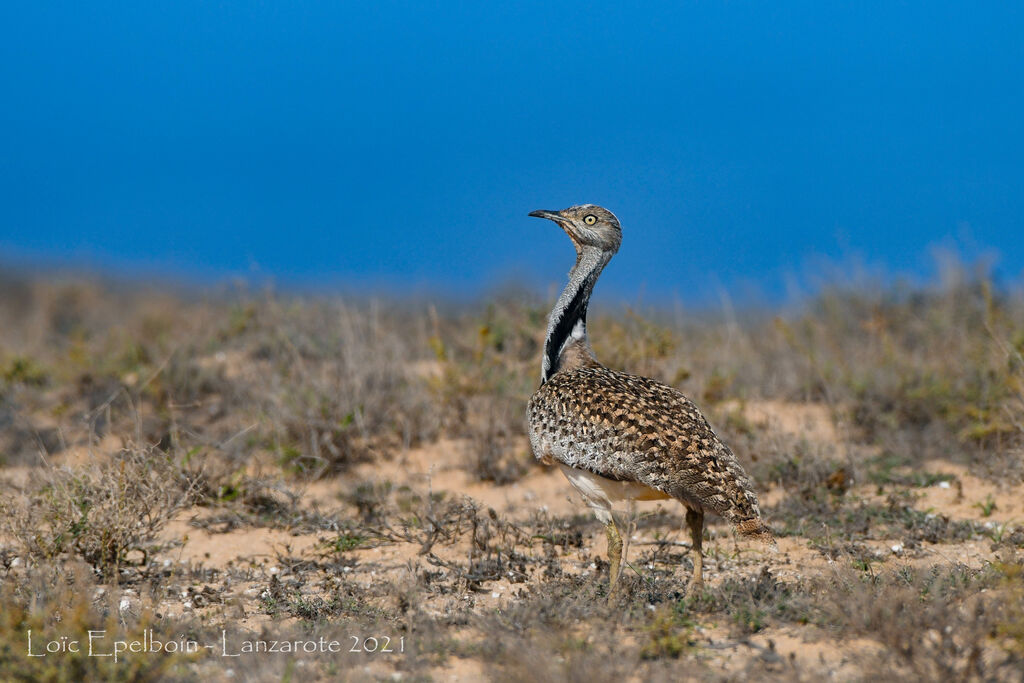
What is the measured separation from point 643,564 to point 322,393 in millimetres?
2815

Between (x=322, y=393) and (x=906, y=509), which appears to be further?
(x=322, y=393)

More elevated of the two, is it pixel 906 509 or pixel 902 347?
pixel 902 347

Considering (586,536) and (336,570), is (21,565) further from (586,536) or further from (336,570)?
(586,536)

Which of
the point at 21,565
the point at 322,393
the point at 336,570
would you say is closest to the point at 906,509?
the point at 336,570

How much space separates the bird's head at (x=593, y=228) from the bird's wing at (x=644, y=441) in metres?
0.81

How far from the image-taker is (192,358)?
755 cm

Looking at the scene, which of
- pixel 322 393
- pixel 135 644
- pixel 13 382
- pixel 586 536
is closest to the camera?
pixel 135 644

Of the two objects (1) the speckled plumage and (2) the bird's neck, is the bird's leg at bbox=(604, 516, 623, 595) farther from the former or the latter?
(2) the bird's neck

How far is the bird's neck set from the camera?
4719mm

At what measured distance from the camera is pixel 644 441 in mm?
3877

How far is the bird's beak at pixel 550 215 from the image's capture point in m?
4.91

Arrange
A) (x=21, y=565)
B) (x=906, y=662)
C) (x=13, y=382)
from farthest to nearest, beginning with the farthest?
(x=13, y=382), (x=21, y=565), (x=906, y=662)

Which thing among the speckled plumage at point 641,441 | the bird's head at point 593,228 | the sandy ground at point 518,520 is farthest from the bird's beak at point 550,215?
the sandy ground at point 518,520

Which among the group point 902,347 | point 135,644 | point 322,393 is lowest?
point 135,644
